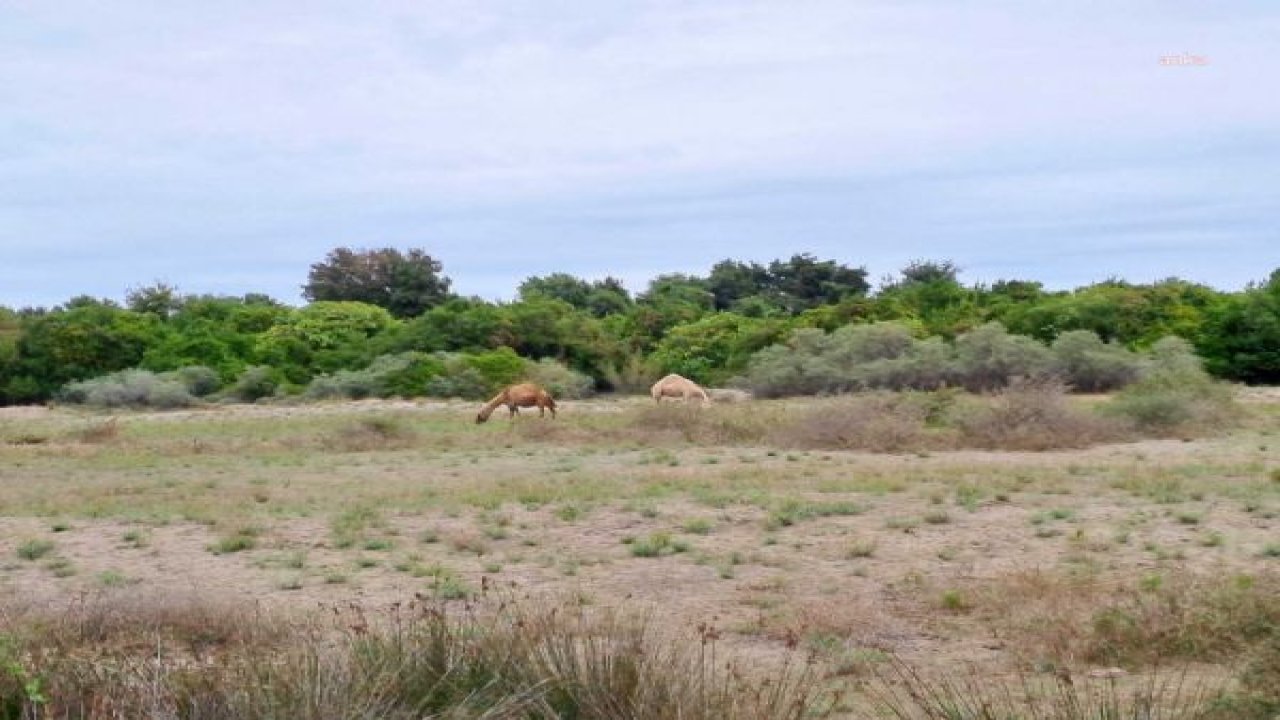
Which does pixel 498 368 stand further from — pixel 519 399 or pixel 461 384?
pixel 519 399

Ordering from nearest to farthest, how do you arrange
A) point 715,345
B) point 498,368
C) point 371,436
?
1. point 371,436
2. point 498,368
3. point 715,345

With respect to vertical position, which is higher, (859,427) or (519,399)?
(519,399)

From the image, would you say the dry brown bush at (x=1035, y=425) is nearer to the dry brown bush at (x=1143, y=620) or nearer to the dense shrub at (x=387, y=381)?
the dry brown bush at (x=1143, y=620)

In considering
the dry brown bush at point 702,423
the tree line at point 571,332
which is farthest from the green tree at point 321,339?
the dry brown bush at point 702,423

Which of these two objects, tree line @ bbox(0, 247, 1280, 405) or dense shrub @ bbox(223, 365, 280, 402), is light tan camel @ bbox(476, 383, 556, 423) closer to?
tree line @ bbox(0, 247, 1280, 405)

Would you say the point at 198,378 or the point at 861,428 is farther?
the point at 198,378

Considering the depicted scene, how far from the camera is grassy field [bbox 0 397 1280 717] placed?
9.11 m

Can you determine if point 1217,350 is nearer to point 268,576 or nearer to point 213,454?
point 213,454

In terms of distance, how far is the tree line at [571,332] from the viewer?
4425cm

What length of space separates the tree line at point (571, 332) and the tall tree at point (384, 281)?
10.1 metres

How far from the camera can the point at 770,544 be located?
1400 cm

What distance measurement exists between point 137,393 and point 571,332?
14306 millimetres

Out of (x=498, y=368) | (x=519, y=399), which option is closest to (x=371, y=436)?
(x=519, y=399)

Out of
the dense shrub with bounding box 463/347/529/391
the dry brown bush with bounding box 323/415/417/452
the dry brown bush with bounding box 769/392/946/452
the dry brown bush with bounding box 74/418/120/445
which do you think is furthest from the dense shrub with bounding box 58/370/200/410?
the dry brown bush with bounding box 769/392/946/452
